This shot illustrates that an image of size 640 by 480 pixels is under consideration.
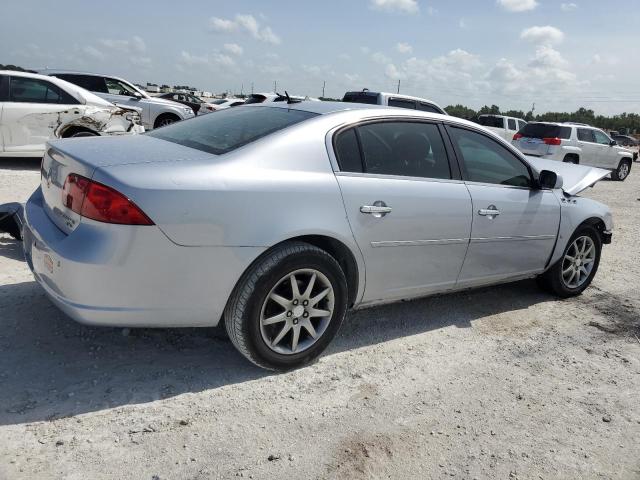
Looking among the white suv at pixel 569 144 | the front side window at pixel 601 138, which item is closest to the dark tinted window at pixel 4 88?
the white suv at pixel 569 144

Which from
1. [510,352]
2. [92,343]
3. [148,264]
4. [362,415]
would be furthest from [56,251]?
[510,352]

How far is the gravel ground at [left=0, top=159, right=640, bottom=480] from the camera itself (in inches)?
98.0

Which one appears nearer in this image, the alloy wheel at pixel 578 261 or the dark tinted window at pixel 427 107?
the alloy wheel at pixel 578 261

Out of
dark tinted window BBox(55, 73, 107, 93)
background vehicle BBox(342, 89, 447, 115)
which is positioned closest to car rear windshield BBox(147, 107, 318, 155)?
background vehicle BBox(342, 89, 447, 115)

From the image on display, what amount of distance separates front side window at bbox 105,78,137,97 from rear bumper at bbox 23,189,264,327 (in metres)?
11.2

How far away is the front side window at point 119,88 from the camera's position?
42.5ft

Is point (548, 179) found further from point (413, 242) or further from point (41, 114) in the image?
point (41, 114)

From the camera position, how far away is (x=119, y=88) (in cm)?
1334

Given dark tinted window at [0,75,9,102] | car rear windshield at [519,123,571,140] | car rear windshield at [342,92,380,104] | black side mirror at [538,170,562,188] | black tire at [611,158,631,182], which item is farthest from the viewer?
black tire at [611,158,631,182]

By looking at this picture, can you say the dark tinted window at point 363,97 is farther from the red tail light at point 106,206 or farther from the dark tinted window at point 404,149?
the red tail light at point 106,206

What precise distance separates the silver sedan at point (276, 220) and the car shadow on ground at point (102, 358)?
1.09 ft

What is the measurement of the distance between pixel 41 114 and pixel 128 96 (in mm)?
5058

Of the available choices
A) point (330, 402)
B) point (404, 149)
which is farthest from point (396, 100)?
point (330, 402)

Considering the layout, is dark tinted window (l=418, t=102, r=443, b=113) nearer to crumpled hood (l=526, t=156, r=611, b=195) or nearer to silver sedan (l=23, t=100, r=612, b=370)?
crumpled hood (l=526, t=156, r=611, b=195)
